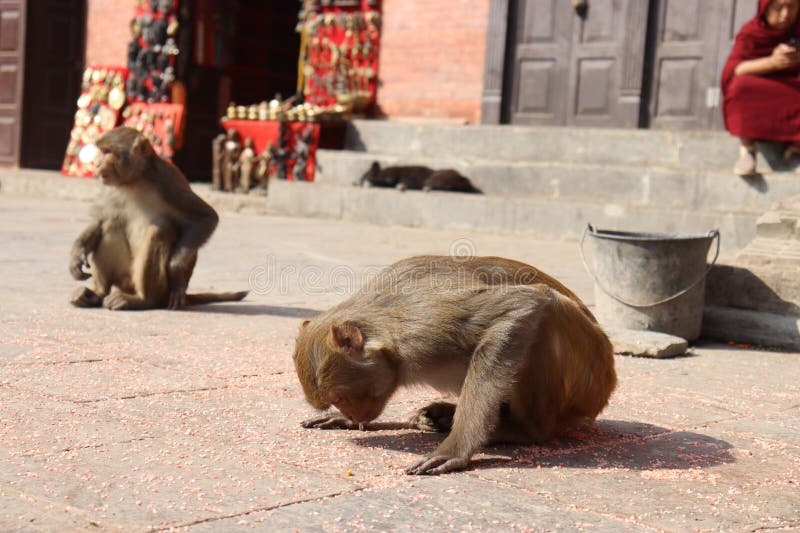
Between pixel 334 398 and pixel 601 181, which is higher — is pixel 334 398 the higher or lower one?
the lower one

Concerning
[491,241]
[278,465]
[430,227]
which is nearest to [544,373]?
[278,465]

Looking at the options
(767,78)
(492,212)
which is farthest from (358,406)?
(492,212)

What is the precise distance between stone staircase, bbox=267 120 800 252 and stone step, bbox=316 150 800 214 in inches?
0.4

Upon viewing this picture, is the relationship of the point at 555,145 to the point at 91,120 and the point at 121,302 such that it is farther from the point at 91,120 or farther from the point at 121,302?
the point at 91,120

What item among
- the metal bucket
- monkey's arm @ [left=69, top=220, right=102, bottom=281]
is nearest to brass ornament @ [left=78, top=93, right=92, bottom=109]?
monkey's arm @ [left=69, top=220, right=102, bottom=281]

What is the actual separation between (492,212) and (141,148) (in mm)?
6228

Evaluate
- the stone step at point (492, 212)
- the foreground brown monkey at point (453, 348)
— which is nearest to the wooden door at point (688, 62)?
the stone step at point (492, 212)

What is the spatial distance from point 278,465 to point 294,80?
55.1ft

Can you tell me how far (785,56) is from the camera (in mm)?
9438

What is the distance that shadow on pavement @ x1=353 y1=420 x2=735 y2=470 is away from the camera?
321 centimetres

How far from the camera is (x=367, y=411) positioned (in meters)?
3.13

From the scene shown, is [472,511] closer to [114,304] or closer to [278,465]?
[278,465]

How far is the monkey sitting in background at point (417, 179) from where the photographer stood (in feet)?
40.2

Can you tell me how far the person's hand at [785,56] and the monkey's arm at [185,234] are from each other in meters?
5.75
